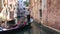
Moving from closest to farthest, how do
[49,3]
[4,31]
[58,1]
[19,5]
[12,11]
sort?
[58,1] → [4,31] → [49,3] → [12,11] → [19,5]

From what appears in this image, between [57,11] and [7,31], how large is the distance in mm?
2333

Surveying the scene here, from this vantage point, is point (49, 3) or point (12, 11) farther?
point (12, 11)

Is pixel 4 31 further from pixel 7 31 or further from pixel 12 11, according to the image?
pixel 12 11

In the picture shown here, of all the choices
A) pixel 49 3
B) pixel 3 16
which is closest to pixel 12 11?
pixel 3 16

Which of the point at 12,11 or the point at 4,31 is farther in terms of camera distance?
the point at 12,11

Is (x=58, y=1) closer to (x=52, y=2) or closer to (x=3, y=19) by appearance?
(x=52, y=2)

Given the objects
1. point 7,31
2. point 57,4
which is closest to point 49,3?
point 57,4

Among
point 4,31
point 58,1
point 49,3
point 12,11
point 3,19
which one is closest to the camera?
point 58,1

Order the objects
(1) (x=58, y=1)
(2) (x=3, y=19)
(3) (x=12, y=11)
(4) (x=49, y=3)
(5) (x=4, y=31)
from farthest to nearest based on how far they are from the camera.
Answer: (3) (x=12, y=11), (2) (x=3, y=19), (4) (x=49, y=3), (5) (x=4, y=31), (1) (x=58, y=1)

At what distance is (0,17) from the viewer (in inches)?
477

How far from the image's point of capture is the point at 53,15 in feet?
26.1

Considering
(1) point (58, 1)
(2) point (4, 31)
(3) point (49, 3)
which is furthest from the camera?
(3) point (49, 3)

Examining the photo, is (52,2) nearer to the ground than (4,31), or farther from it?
farther from it

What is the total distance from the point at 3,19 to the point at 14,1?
469 cm
